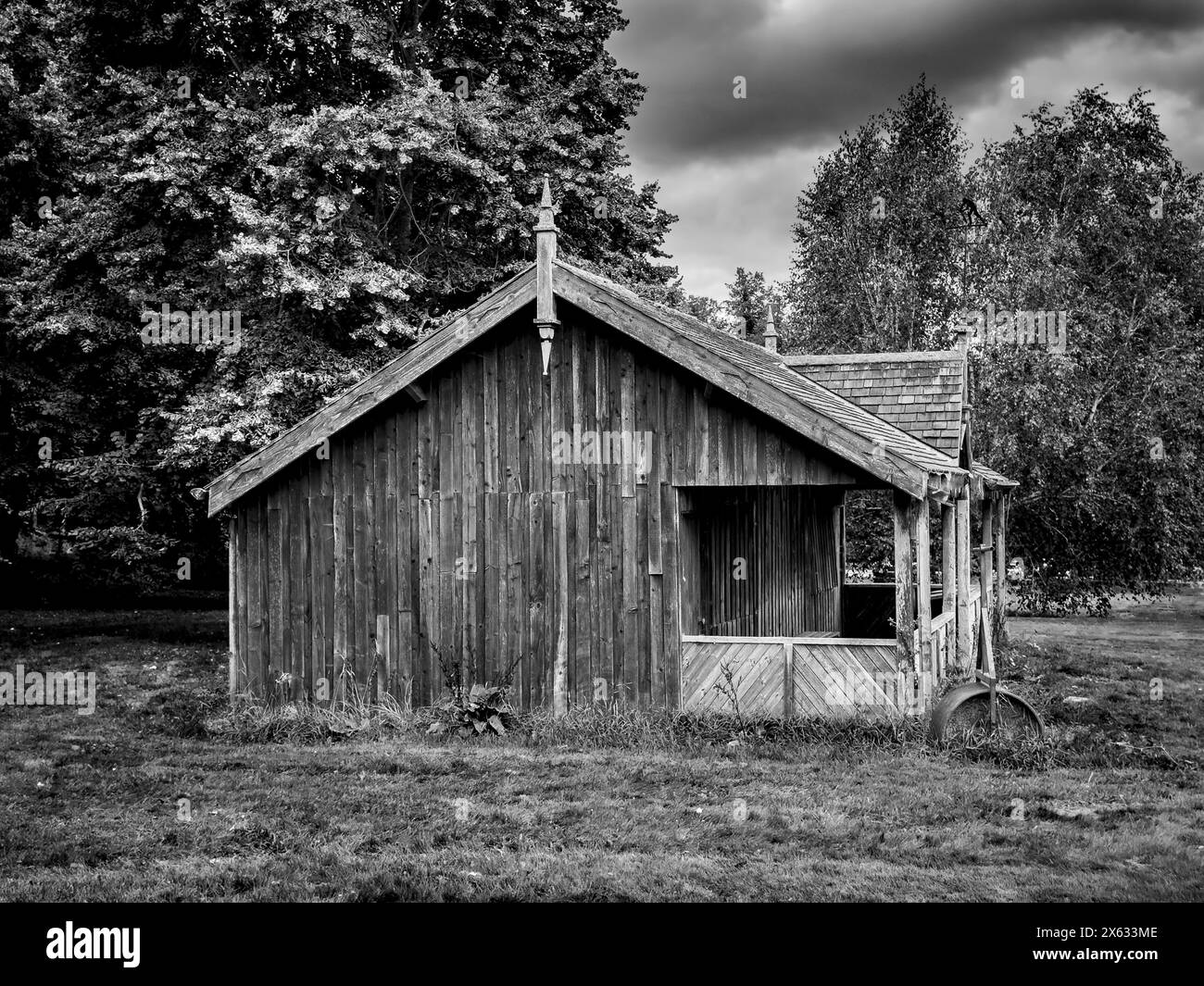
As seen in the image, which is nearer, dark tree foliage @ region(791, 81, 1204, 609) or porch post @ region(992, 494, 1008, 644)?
porch post @ region(992, 494, 1008, 644)

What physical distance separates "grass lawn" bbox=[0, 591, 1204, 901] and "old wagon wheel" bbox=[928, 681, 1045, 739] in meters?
0.33

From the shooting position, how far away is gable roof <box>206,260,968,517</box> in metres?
12.0

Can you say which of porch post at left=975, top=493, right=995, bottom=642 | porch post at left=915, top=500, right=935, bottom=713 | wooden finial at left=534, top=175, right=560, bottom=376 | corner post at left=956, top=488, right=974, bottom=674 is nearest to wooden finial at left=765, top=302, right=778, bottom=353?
porch post at left=975, top=493, right=995, bottom=642

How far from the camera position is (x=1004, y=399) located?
2633 cm

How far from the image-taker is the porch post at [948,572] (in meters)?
14.5

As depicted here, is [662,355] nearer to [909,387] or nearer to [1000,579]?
[909,387]

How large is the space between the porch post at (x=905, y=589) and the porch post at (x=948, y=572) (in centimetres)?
212

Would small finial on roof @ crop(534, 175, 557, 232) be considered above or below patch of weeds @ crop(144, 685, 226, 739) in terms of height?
above

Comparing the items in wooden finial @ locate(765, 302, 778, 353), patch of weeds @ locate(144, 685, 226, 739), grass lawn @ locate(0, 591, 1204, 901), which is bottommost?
grass lawn @ locate(0, 591, 1204, 901)

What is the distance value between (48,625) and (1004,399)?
2144 centimetres

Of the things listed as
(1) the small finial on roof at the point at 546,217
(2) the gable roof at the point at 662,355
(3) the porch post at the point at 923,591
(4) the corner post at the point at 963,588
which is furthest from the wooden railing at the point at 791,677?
(1) the small finial on roof at the point at 546,217

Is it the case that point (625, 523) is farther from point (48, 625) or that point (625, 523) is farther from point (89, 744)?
point (48, 625)

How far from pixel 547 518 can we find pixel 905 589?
13.4 ft

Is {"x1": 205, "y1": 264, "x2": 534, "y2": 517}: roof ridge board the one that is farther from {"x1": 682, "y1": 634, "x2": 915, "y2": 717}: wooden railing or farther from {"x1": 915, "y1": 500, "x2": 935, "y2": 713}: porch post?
{"x1": 915, "y1": 500, "x2": 935, "y2": 713}: porch post
